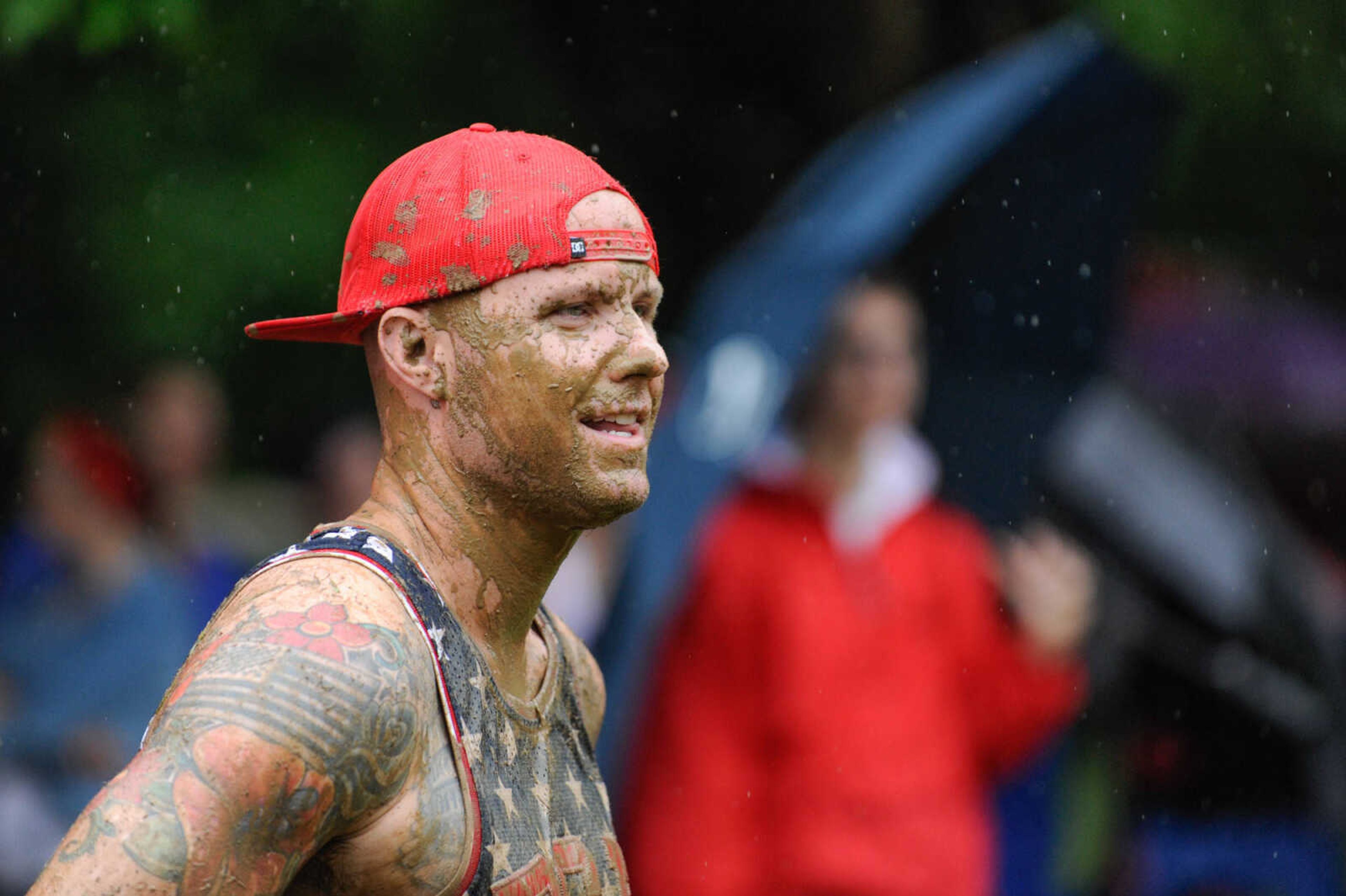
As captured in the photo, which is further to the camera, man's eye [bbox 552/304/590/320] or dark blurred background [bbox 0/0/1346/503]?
dark blurred background [bbox 0/0/1346/503]

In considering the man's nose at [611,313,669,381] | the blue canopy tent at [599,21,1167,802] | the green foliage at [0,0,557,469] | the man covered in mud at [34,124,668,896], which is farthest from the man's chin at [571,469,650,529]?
the green foliage at [0,0,557,469]

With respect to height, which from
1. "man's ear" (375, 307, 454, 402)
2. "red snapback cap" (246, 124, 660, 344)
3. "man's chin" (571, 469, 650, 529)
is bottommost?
"man's chin" (571, 469, 650, 529)

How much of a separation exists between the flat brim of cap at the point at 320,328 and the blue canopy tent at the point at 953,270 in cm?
226

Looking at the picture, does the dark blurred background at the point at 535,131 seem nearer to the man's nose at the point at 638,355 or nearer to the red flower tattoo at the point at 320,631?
the man's nose at the point at 638,355

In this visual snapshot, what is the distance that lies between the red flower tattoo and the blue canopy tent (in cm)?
271

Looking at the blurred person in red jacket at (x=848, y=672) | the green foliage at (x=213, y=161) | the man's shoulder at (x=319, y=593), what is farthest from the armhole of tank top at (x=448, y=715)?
the green foliage at (x=213, y=161)

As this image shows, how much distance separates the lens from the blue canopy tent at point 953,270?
5.12 metres

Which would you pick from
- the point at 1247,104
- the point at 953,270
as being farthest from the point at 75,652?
the point at 1247,104

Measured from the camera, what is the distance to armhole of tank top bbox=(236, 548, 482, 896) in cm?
241

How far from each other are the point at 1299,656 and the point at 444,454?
15.2 ft

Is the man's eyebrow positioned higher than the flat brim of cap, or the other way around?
the man's eyebrow

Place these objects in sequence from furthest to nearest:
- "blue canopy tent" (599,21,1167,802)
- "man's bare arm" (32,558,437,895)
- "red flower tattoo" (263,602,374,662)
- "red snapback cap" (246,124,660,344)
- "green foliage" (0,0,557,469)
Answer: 1. "green foliage" (0,0,557,469)
2. "blue canopy tent" (599,21,1167,802)
3. "red snapback cap" (246,124,660,344)
4. "red flower tattoo" (263,602,374,662)
5. "man's bare arm" (32,558,437,895)

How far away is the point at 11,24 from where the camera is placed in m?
4.21

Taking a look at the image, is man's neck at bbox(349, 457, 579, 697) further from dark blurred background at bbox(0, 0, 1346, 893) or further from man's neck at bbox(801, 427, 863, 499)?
dark blurred background at bbox(0, 0, 1346, 893)
